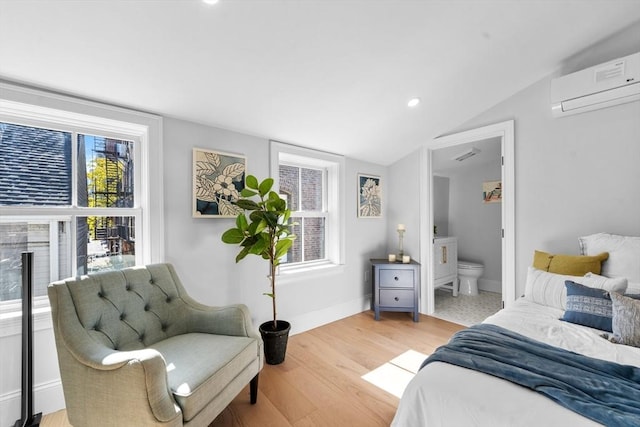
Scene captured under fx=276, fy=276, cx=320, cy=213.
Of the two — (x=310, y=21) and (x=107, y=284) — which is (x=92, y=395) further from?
(x=310, y=21)

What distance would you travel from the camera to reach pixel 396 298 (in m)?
3.33

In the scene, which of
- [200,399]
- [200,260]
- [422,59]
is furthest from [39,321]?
[422,59]

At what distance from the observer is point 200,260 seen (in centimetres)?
230

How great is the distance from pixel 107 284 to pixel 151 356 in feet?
2.34

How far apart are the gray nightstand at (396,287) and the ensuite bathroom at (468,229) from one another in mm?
561

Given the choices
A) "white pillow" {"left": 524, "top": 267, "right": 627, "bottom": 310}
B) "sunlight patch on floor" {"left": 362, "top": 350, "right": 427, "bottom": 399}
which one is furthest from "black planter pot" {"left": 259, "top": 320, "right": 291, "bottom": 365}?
"white pillow" {"left": 524, "top": 267, "right": 627, "bottom": 310}

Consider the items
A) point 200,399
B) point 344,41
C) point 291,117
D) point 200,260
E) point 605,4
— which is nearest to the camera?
point 200,399

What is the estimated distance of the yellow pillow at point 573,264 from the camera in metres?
2.03

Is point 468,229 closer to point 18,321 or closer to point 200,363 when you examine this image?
point 200,363

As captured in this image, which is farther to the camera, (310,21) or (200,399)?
(310,21)

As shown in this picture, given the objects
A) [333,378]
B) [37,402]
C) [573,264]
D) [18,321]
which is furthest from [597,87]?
[37,402]

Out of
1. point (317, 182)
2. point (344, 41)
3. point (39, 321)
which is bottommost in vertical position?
point (39, 321)

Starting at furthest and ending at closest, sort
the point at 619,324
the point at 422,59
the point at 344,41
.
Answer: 1. the point at 422,59
2. the point at 344,41
3. the point at 619,324

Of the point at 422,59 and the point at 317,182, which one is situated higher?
the point at 422,59
